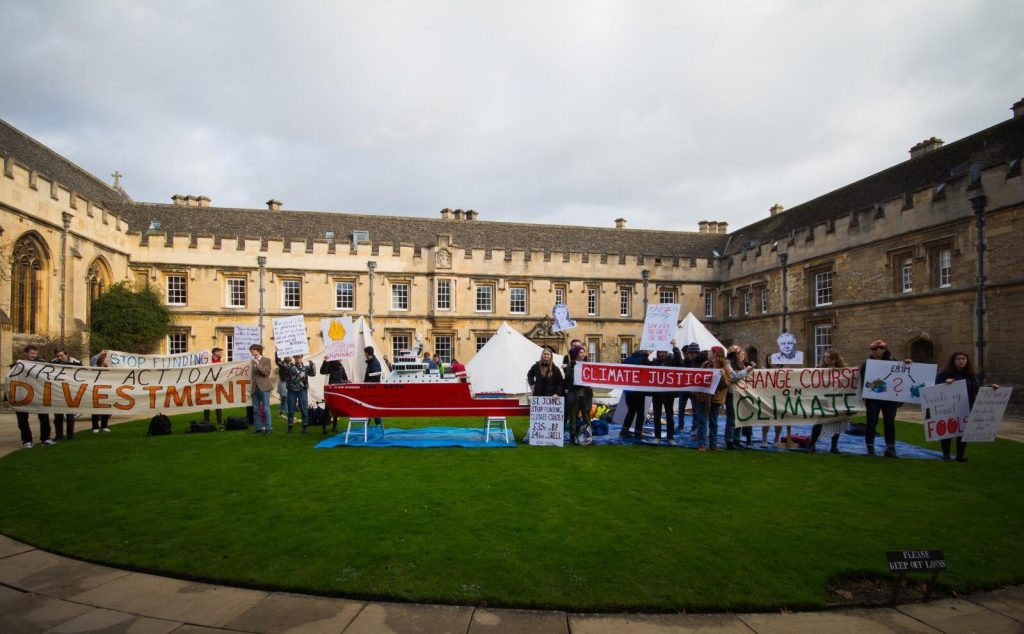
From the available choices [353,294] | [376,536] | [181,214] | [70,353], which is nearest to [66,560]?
[376,536]

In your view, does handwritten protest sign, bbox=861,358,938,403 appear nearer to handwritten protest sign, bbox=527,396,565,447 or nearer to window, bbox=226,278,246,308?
handwritten protest sign, bbox=527,396,565,447

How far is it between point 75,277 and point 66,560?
23471mm

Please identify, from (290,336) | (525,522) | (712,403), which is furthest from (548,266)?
(525,522)

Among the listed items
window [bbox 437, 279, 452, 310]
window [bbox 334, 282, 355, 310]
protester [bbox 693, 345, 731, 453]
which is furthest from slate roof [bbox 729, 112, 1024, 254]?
window [bbox 334, 282, 355, 310]

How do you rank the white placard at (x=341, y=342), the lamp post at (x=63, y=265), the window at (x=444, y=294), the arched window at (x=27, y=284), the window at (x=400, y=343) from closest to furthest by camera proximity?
the white placard at (x=341, y=342) → the arched window at (x=27, y=284) → the lamp post at (x=63, y=265) → the window at (x=400, y=343) → the window at (x=444, y=294)

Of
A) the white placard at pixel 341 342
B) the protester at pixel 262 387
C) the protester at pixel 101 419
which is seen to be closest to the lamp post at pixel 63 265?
the protester at pixel 101 419

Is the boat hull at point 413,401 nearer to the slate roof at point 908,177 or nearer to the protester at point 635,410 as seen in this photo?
the protester at point 635,410

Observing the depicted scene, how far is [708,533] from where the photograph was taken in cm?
521

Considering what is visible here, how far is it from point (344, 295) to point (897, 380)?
86.6 feet

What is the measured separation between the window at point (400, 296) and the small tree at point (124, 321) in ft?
37.6

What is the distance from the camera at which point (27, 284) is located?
2056 centimetres

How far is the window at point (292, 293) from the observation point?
29.7 metres

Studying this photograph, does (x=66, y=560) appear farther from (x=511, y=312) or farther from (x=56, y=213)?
(x=511, y=312)

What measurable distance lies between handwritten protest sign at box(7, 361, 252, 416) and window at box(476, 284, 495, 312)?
2012cm
